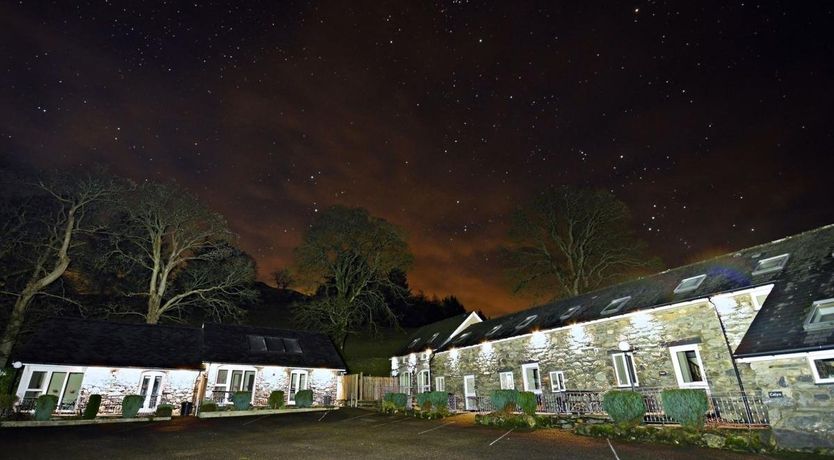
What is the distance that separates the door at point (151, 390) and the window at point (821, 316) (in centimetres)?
2743

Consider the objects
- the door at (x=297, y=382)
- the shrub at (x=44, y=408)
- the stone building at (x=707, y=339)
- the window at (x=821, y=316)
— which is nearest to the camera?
the stone building at (x=707, y=339)

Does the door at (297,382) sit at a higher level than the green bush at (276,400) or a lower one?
higher

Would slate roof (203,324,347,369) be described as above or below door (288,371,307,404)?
above

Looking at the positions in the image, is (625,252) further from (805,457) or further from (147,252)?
(147,252)

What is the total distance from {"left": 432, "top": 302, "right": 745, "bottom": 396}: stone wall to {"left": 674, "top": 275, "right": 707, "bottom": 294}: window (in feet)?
3.43

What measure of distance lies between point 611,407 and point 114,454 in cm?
1420

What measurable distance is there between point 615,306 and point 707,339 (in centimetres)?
399

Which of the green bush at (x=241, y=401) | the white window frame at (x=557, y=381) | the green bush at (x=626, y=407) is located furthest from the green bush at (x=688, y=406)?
the green bush at (x=241, y=401)

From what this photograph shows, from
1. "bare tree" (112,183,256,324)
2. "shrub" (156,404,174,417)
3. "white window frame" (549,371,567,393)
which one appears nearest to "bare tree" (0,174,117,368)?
"bare tree" (112,183,256,324)

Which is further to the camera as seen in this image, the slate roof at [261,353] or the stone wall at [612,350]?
the slate roof at [261,353]

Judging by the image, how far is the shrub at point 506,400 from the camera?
15438 mm

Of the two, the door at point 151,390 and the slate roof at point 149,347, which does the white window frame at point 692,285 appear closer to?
the slate roof at point 149,347

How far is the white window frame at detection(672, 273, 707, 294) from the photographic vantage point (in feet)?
48.1

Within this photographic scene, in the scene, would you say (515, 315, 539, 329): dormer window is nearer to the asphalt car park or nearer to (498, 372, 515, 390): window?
(498, 372, 515, 390): window
